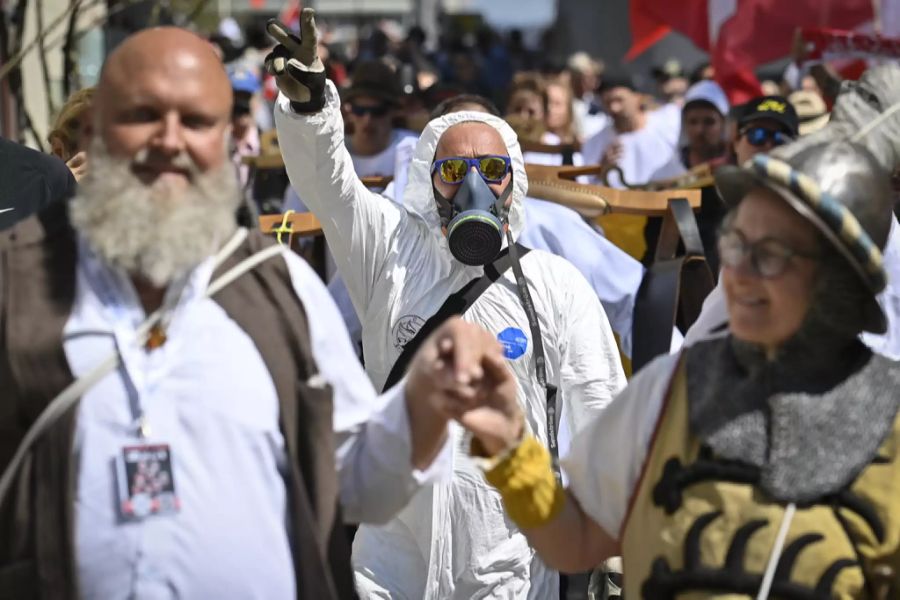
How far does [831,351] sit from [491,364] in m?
0.65

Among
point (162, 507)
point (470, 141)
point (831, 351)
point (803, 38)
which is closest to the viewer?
point (162, 507)

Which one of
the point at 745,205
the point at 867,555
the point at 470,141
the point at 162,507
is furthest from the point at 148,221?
the point at 470,141

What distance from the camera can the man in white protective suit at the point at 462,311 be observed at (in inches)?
200

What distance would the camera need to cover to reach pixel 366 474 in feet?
10.8

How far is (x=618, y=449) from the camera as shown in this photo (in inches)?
130

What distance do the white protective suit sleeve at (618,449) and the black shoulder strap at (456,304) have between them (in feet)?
5.52

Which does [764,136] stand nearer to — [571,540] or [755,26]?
[755,26]

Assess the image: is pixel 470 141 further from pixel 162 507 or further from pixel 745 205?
pixel 162 507

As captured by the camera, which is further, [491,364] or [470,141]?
[470,141]

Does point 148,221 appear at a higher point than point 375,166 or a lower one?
lower

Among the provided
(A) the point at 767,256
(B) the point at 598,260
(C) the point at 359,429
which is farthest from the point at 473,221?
(A) the point at 767,256

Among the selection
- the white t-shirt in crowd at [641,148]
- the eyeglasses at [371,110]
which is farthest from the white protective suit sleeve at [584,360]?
the white t-shirt in crowd at [641,148]

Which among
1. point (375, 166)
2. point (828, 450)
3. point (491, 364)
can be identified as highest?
point (375, 166)

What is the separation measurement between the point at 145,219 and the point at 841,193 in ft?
4.25
